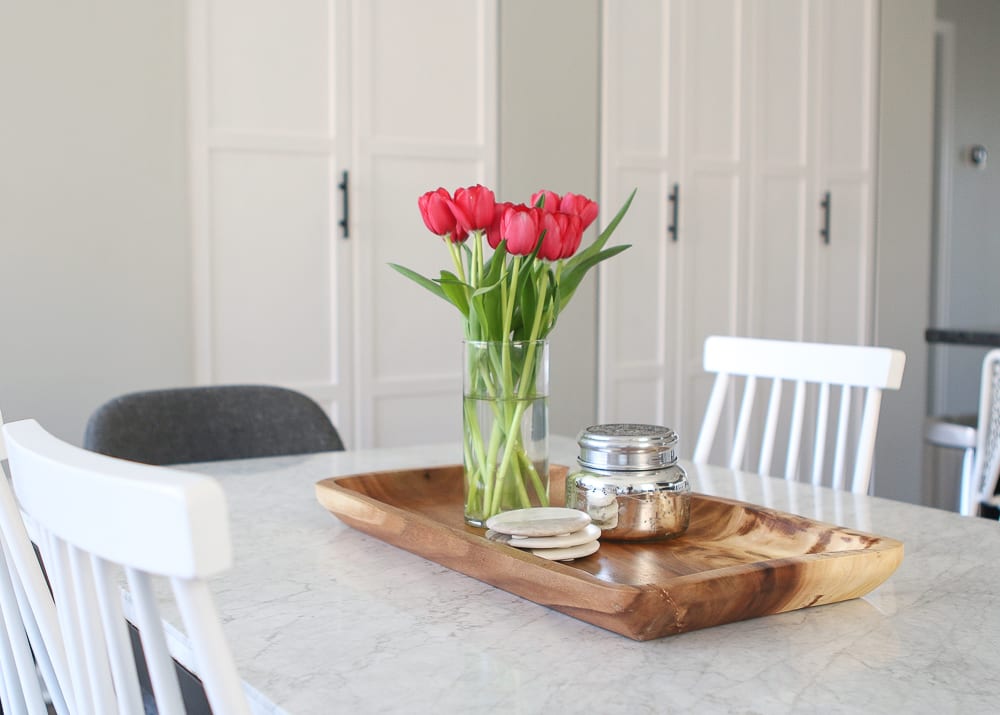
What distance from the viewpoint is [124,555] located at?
55 cm

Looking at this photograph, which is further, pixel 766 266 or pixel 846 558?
pixel 766 266

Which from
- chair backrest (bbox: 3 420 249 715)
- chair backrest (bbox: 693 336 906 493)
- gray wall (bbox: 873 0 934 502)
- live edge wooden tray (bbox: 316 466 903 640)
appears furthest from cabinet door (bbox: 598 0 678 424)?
chair backrest (bbox: 3 420 249 715)

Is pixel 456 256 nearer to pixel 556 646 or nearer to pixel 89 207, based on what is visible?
→ pixel 556 646

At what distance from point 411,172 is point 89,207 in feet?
3.18

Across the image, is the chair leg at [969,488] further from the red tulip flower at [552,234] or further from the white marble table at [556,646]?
the red tulip flower at [552,234]

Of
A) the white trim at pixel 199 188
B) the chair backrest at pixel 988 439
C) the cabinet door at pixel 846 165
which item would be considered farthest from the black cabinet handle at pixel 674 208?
the white trim at pixel 199 188

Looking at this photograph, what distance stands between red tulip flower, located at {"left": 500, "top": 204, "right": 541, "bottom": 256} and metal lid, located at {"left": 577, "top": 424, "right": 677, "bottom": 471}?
206 millimetres

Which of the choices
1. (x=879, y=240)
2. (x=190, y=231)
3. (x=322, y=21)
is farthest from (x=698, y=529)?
(x=879, y=240)

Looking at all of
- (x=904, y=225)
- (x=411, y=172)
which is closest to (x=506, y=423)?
(x=411, y=172)

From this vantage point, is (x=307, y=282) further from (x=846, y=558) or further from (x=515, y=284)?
(x=846, y=558)

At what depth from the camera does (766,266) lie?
4.21 meters

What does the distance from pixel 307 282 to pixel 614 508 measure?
2205 millimetres

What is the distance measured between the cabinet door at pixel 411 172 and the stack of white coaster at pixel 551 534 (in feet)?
7.41

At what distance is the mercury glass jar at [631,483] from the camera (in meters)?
1.11
